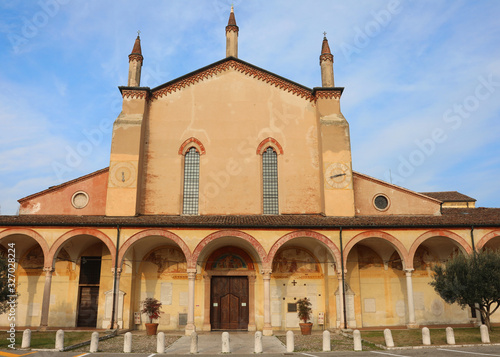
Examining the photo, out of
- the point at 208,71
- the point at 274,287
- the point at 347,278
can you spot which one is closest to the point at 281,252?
the point at 274,287

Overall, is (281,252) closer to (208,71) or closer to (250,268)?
(250,268)

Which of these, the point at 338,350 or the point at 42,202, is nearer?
the point at 338,350

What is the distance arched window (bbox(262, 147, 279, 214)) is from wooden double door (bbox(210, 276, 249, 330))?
11.3 feet

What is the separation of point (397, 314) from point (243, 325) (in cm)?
677

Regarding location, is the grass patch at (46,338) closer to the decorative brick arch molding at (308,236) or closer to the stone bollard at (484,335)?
the decorative brick arch molding at (308,236)

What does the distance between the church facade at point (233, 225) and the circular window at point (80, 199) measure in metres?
0.05

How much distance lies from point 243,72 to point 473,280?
44.9ft

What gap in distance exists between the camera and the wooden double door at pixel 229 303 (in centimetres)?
1817

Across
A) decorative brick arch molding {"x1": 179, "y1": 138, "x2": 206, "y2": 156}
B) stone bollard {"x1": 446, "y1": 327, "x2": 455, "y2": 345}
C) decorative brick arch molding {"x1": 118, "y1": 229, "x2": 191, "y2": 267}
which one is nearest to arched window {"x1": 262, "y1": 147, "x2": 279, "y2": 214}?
decorative brick arch molding {"x1": 179, "y1": 138, "x2": 206, "y2": 156}

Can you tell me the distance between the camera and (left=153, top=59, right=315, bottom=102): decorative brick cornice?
68.4 feet

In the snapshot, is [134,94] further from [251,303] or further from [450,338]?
[450,338]

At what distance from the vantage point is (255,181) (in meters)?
19.8

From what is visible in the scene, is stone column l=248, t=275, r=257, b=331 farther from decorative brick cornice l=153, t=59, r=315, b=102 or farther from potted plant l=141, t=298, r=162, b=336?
decorative brick cornice l=153, t=59, r=315, b=102

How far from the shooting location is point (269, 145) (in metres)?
20.3
